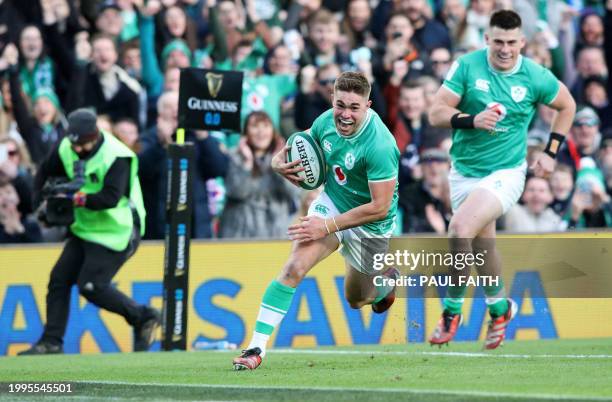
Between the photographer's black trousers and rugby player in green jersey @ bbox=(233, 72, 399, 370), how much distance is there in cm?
378

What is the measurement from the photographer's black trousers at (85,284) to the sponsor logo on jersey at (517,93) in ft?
14.3

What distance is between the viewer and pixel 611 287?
528 inches

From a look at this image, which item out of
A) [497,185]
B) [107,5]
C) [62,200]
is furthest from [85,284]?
[107,5]

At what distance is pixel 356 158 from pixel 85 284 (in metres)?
4.33

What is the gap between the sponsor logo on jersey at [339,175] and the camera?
10133 millimetres

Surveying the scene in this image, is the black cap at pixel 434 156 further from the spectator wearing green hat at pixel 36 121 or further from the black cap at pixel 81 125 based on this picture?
the black cap at pixel 81 125

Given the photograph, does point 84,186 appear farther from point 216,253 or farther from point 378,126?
point 378,126

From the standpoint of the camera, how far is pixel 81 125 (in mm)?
13172

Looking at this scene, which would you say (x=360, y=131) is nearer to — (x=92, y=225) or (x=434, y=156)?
(x=92, y=225)

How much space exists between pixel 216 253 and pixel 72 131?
264 cm

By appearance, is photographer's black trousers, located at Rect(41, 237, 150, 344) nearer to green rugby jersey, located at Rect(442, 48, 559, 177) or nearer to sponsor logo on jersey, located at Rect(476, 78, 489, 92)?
green rugby jersey, located at Rect(442, 48, 559, 177)

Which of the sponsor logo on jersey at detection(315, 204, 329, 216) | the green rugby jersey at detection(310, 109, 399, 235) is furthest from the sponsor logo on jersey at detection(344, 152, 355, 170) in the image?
the sponsor logo on jersey at detection(315, 204, 329, 216)

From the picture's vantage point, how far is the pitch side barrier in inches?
582

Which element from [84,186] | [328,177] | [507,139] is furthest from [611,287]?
[84,186]
